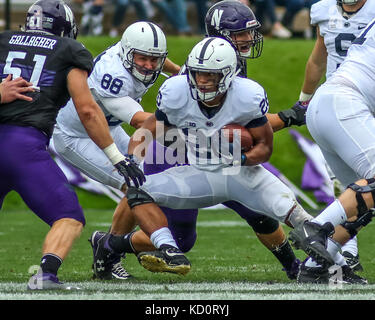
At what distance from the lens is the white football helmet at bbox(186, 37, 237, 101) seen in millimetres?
4742

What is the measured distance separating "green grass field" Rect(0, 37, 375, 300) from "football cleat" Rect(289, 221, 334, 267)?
0.17 meters

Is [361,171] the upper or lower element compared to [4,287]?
upper

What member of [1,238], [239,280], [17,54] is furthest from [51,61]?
[1,238]

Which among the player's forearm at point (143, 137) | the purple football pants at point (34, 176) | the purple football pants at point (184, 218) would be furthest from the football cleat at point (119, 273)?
the purple football pants at point (34, 176)

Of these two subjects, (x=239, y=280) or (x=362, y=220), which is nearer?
(x=362, y=220)

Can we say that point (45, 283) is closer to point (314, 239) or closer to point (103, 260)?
point (103, 260)

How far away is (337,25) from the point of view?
5.86 metres

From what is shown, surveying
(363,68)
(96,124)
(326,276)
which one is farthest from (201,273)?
(363,68)

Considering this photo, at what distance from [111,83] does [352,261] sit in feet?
5.74

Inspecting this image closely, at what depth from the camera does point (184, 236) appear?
5.23 meters

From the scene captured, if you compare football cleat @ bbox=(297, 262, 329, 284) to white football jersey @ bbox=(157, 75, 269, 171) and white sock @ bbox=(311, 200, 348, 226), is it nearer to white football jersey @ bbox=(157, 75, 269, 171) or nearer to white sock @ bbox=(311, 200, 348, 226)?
white sock @ bbox=(311, 200, 348, 226)

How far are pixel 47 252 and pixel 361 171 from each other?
1549 millimetres

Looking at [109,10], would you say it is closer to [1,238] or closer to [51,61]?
[1,238]

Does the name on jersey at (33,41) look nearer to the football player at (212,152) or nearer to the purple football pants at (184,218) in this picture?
the football player at (212,152)
